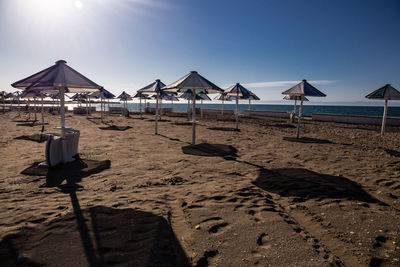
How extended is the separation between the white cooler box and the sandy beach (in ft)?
1.37

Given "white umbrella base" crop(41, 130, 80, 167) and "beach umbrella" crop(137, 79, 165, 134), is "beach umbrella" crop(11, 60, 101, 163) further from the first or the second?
"beach umbrella" crop(137, 79, 165, 134)

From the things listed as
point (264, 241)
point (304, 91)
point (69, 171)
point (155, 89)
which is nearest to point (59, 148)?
point (69, 171)

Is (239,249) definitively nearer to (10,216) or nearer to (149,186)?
(149,186)

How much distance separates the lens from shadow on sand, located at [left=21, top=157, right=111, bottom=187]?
458 cm

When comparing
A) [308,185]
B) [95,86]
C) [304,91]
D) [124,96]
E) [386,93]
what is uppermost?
[124,96]

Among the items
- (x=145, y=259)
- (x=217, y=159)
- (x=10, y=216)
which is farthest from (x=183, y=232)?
(x=217, y=159)

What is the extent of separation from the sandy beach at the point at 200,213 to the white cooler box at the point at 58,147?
417 mm

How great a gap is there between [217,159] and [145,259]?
4.41 metres

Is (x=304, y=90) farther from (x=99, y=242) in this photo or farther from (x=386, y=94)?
(x=99, y=242)

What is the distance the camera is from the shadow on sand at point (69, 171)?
15.0 ft

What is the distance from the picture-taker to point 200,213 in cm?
325

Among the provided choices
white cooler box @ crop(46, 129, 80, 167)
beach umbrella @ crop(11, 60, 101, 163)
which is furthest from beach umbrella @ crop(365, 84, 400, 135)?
white cooler box @ crop(46, 129, 80, 167)

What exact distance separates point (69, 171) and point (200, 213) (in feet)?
12.2

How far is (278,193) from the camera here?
13.3 ft
